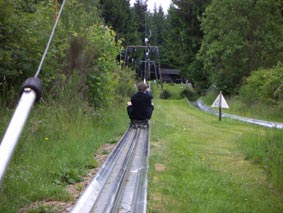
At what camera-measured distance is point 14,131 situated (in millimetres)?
2162

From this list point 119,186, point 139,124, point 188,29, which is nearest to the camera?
point 119,186

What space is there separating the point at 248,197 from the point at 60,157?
2.98 m

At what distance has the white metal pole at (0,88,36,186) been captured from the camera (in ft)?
6.66

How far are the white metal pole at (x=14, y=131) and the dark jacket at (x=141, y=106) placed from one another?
10.1 m

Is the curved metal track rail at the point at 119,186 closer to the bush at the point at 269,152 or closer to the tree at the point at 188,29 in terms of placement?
the bush at the point at 269,152

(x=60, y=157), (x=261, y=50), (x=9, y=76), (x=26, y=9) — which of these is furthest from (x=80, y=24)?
(x=261, y=50)

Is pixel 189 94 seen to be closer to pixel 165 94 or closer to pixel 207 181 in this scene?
pixel 165 94

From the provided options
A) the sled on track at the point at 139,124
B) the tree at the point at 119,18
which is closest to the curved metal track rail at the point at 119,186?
the sled on track at the point at 139,124

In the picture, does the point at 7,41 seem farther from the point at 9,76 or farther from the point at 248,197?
the point at 248,197

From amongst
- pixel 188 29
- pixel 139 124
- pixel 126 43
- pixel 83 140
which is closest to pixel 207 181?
pixel 83 140

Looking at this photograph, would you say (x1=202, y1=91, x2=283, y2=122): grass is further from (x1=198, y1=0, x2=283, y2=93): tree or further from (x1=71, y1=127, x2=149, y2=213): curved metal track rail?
(x1=71, y1=127, x2=149, y2=213): curved metal track rail

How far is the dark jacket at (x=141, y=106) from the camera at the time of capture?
12547 mm

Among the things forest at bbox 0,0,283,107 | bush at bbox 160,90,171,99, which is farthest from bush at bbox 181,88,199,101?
bush at bbox 160,90,171,99

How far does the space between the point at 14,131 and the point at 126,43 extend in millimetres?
55021
